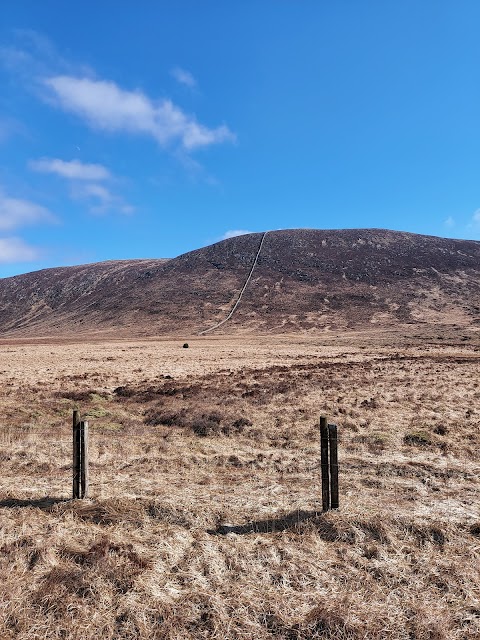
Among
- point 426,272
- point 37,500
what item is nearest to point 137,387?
point 37,500

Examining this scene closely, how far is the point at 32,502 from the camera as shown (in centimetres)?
893

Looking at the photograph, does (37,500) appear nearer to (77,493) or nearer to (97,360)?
(77,493)

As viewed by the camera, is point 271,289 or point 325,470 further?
point 271,289

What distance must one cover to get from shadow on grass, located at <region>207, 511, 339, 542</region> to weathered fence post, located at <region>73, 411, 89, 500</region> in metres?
3.27

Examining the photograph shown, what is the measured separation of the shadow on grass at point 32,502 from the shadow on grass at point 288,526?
3648 millimetres

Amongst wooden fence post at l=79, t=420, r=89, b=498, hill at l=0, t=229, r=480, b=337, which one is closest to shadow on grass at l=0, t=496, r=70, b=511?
wooden fence post at l=79, t=420, r=89, b=498

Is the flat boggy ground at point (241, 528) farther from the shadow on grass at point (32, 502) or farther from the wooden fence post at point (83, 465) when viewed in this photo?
the wooden fence post at point (83, 465)

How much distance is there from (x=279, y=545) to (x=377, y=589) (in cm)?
179

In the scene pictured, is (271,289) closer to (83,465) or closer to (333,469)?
(83,465)

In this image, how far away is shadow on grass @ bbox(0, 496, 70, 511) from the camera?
28.5 ft

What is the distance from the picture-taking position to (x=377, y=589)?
5.95m

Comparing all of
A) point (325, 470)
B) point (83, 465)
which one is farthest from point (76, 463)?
point (325, 470)

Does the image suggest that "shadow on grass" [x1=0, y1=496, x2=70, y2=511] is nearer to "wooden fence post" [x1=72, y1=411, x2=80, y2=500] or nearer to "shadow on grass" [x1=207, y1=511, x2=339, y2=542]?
"wooden fence post" [x1=72, y1=411, x2=80, y2=500]

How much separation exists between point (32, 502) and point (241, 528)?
4657mm
